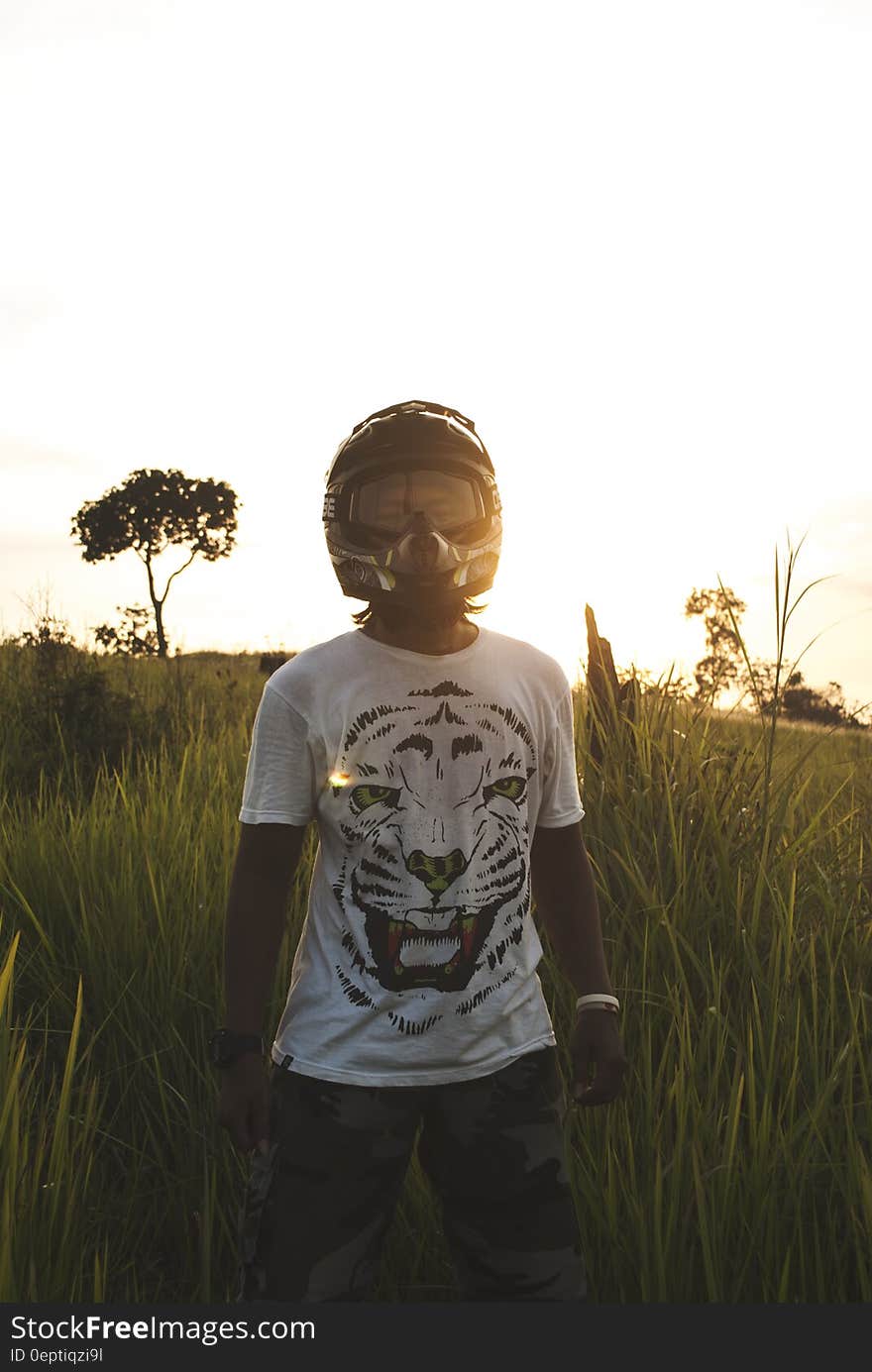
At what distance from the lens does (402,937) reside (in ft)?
6.29

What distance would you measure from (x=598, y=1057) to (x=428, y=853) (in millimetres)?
598

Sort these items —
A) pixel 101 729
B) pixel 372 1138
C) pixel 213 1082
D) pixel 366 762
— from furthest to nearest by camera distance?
pixel 101 729 → pixel 213 1082 → pixel 366 762 → pixel 372 1138

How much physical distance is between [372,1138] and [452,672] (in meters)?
0.90

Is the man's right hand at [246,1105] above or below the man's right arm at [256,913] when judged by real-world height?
below

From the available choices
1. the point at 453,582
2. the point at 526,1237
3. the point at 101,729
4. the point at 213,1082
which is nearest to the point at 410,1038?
the point at 526,1237

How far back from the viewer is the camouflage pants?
5.89 ft

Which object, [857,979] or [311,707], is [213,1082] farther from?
[857,979]

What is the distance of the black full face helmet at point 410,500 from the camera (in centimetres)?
211

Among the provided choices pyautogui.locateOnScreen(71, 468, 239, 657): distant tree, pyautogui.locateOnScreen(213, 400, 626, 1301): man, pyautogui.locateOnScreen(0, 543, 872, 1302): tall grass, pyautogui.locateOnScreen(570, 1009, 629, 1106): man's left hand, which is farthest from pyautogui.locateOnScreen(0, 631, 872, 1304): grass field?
pyautogui.locateOnScreen(71, 468, 239, 657): distant tree

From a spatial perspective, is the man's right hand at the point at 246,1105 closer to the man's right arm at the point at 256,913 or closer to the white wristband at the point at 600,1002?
the man's right arm at the point at 256,913

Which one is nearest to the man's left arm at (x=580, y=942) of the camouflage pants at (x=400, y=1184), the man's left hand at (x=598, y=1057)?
the man's left hand at (x=598, y=1057)

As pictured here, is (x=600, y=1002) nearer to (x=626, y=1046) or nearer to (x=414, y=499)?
(x=626, y=1046)

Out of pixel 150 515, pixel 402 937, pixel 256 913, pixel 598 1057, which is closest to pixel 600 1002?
pixel 598 1057

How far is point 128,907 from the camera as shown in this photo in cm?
384
